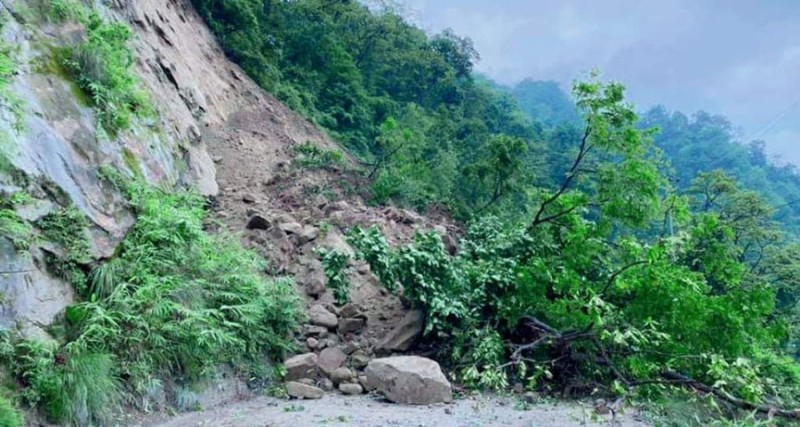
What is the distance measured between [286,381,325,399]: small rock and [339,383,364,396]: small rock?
0.24 meters

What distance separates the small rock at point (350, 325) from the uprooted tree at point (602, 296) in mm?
687

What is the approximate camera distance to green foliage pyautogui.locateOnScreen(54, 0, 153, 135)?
224 inches

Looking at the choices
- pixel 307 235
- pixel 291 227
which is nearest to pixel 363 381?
pixel 307 235

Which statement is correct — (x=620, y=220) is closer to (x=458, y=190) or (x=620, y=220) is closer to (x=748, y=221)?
(x=458, y=190)

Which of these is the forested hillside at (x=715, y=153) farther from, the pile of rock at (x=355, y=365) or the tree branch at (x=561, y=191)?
the pile of rock at (x=355, y=365)

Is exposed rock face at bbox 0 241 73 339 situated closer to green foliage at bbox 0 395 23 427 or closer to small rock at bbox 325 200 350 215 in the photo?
green foliage at bbox 0 395 23 427

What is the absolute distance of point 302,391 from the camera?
483 centimetres

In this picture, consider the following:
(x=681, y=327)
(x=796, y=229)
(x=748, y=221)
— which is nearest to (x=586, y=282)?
(x=681, y=327)

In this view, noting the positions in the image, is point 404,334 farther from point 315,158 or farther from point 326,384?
point 315,158

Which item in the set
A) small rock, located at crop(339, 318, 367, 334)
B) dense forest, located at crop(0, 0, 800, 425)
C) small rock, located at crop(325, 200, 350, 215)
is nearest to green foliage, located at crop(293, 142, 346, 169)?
small rock, located at crop(325, 200, 350, 215)

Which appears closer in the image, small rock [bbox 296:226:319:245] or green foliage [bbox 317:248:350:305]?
green foliage [bbox 317:248:350:305]

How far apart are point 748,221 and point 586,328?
1483 cm

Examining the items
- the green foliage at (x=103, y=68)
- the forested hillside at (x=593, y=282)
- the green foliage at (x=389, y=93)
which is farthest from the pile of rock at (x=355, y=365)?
the green foliage at (x=389, y=93)

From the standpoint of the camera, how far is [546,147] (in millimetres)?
25297
